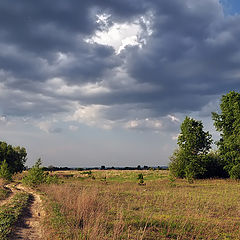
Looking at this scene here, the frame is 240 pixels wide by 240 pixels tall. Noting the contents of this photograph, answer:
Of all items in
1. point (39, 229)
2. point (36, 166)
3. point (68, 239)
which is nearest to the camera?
point (68, 239)

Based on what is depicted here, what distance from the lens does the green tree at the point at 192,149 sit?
47438mm

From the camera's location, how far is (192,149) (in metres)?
48.7

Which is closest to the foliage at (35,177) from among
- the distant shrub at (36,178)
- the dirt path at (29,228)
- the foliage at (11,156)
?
the distant shrub at (36,178)

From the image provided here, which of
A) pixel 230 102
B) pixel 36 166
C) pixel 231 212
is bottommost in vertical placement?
pixel 231 212

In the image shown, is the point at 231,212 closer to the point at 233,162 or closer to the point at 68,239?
the point at 68,239

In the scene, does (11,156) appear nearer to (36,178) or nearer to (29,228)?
(36,178)

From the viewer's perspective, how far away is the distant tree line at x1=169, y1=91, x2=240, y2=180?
43.2 m

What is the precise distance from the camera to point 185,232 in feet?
33.7

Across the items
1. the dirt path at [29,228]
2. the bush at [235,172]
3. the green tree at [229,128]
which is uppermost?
the green tree at [229,128]

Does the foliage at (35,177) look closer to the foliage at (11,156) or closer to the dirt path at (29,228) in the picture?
the dirt path at (29,228)

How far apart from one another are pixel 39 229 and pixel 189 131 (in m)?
42.3

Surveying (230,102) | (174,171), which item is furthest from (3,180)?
(230,102)

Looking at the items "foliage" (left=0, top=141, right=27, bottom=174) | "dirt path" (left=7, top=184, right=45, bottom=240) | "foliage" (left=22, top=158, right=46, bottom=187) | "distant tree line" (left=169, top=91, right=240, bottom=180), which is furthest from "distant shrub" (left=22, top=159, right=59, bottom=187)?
"foliage" (left=0, top=141, right=27, bottom=174)

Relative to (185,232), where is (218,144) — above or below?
above
